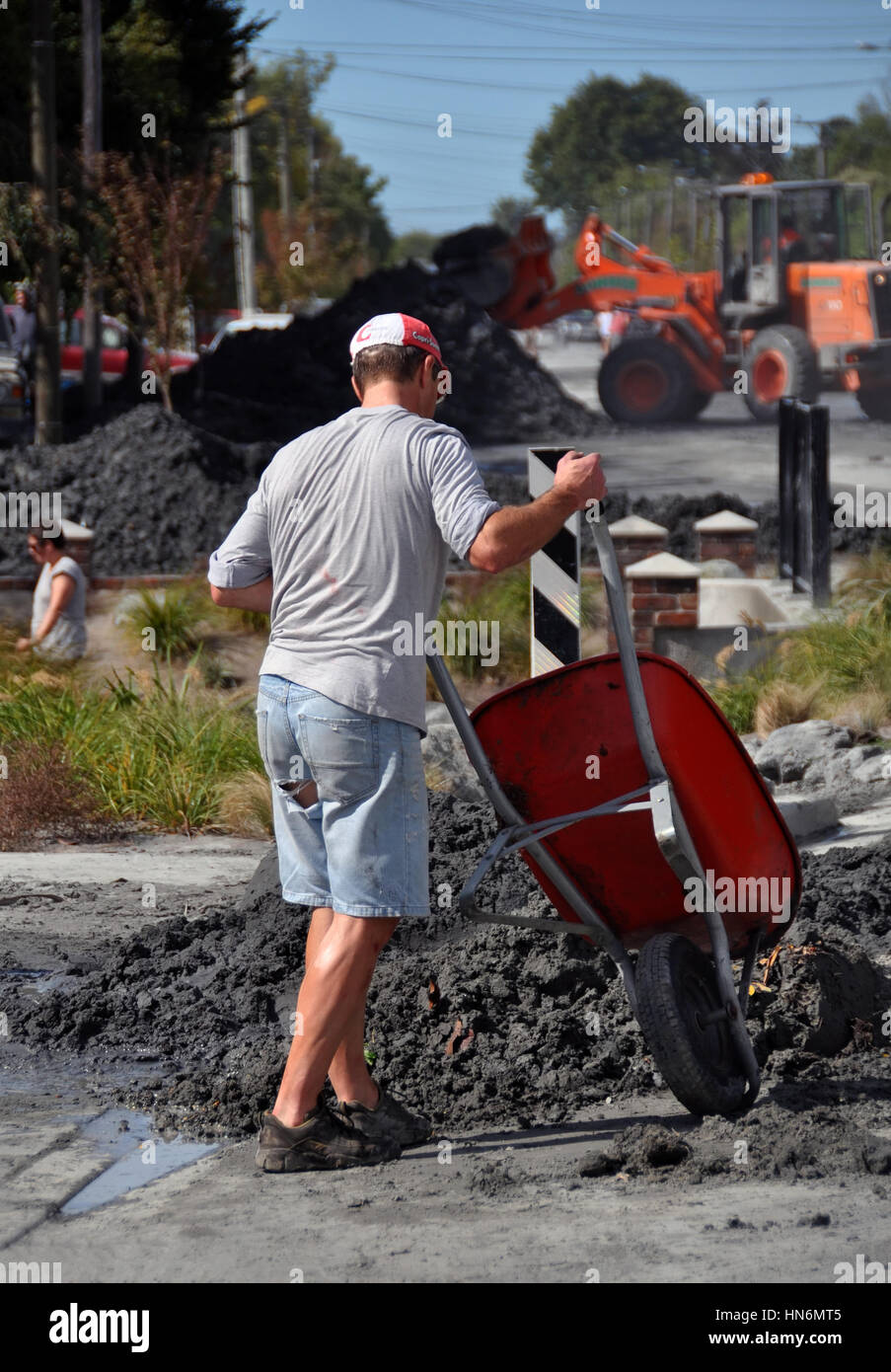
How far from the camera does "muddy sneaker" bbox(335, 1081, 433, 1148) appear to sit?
12.3ft

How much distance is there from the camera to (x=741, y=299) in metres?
22.5

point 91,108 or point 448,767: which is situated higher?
point 91,108

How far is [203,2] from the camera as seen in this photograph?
22.1 metres

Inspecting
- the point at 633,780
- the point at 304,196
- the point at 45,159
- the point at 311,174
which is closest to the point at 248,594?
the point at 633,780

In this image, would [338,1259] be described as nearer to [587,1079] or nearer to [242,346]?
[587,1079]

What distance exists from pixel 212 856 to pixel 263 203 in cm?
4769

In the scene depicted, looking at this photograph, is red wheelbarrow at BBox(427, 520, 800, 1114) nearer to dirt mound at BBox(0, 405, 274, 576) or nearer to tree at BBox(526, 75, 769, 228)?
dirt mound at BBox(0, 405, 274, 576)

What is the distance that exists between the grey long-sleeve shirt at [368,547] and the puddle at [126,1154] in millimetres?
1152

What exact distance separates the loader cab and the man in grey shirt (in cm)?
1944

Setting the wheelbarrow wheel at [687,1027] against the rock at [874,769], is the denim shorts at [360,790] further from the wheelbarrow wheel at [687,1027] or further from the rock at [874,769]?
the rock at [874,769]

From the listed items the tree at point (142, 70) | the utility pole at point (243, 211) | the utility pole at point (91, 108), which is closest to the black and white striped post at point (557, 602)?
the utility pole at point (91, 108)

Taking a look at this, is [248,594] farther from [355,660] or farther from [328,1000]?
[328,1000]

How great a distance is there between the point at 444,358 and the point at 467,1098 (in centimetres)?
2141

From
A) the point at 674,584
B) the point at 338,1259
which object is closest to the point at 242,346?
the point at 674,584
